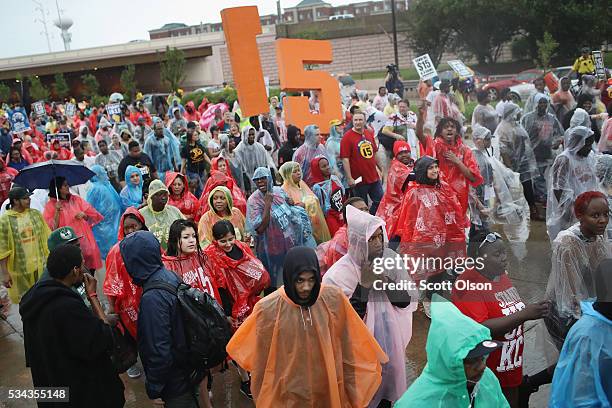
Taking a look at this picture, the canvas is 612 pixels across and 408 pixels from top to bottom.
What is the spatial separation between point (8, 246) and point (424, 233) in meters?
4.12

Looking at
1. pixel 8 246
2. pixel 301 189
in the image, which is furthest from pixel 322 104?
pixel 8 246

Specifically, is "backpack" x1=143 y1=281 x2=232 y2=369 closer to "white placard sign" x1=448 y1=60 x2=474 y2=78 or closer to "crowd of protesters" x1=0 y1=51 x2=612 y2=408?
"crowd of protesters" x1=0 y1=51 x2=612 y2=408

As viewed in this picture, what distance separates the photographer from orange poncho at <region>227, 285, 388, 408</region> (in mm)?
3492

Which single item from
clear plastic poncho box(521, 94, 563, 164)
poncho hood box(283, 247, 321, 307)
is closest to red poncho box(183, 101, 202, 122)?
clear plastic poncho box(521, 94, 563, 164)

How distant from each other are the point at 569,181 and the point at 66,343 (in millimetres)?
4971

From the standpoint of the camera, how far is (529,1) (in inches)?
1332

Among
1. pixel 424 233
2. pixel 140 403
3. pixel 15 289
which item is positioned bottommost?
pixel 140 403

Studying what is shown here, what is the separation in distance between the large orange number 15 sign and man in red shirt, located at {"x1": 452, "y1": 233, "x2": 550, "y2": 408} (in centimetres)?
567

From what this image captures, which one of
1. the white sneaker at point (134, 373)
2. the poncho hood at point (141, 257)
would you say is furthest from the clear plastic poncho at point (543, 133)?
the poncho hood at point (141, 257)

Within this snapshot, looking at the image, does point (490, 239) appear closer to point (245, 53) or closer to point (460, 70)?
point (245, 53)

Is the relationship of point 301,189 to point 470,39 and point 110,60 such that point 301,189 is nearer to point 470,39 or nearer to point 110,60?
point 470,39

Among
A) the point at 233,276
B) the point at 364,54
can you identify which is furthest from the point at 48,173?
the point at 364,54

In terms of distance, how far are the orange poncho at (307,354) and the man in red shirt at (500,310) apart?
0.69 meters

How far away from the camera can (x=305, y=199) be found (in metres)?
6.77
